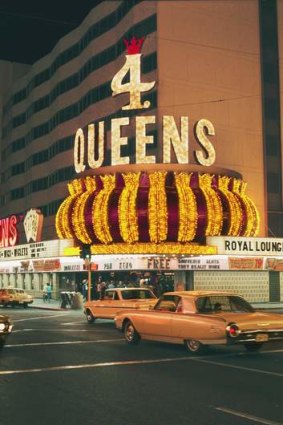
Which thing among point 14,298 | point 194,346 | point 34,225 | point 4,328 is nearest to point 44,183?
point 34,225

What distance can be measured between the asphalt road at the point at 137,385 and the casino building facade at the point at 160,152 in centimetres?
1838

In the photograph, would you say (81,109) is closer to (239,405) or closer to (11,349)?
(11,349)

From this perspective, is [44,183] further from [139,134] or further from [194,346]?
[194,346]

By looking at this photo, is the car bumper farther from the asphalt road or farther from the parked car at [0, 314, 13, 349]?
the parked car at [0, 314, 13, 349]

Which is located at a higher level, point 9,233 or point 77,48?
point 77,48

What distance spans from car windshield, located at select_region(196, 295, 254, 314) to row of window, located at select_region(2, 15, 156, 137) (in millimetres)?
39323

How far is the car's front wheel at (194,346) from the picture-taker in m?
14.3

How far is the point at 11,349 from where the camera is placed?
1570 cm

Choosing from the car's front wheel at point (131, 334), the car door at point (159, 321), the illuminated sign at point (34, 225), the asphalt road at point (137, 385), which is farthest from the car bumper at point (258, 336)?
the illuminated sign at point (34, 225)

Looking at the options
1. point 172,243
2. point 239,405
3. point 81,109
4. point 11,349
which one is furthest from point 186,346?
point 81,109

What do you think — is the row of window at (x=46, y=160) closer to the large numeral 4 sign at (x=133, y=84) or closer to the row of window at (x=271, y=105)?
the large numeral 4 sign at (x=133, y=84)

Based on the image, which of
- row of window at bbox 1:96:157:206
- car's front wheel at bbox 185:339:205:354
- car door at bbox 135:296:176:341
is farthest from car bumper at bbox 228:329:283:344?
row of window at bbox 1:96:157:206

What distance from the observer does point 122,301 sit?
2353 cm

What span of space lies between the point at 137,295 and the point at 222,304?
9.02 m
